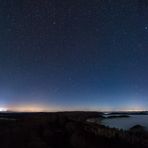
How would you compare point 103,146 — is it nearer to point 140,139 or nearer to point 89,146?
point 89,146

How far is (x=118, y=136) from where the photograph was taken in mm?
26250

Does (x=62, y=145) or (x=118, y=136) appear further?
(x=118, y=136)

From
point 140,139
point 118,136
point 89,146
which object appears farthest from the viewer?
point 118,136

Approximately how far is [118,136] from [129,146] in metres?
5.41

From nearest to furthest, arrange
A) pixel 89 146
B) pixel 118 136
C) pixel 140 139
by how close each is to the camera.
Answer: pixel 89 146 < pixel 140 139 < pixel 118 136

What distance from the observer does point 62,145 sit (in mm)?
19703

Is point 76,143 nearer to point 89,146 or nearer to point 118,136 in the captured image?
point 89,146

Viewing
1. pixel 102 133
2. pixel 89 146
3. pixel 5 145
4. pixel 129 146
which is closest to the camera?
pixel 5 145

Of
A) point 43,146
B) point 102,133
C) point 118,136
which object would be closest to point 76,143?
point 43,146

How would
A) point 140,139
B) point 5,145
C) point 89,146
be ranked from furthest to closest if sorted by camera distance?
point 140,139 → point 89,146 → point 5,145

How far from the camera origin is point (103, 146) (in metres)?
20.4

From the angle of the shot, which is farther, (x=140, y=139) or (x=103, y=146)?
(x=140, y=139)

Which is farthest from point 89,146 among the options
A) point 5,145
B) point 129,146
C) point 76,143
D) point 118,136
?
point 118,136

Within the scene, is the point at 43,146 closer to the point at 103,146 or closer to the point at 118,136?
the point at 103,146
